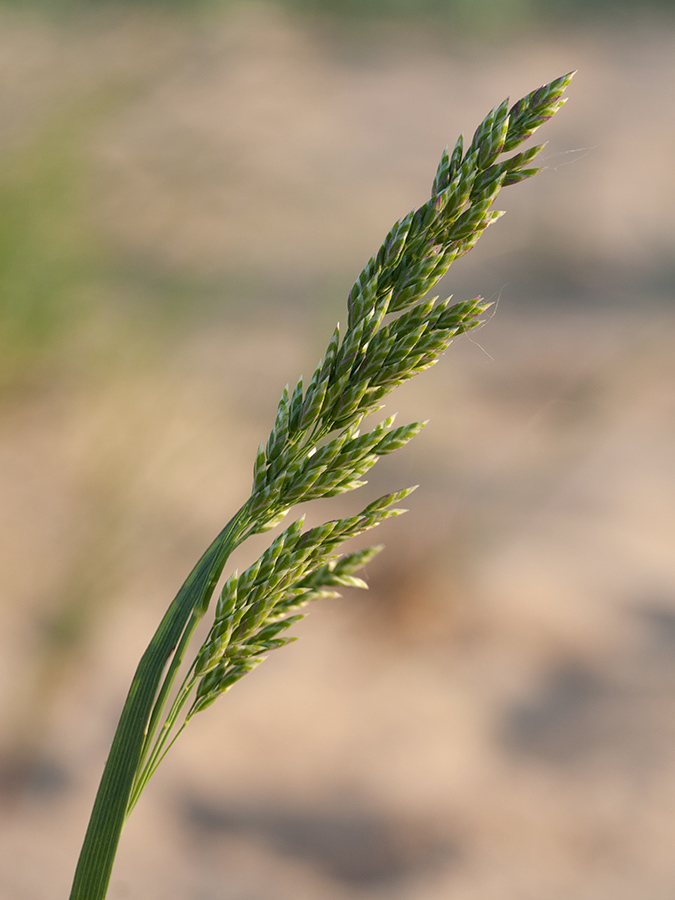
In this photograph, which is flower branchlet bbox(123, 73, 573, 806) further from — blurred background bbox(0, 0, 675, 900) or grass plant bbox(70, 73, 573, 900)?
blurred background bbox(0, 0, 675, 900)

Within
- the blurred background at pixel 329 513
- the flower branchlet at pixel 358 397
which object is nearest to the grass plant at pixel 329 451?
the flower branchlet at pixel 358 397

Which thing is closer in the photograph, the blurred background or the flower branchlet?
the flower branchlet

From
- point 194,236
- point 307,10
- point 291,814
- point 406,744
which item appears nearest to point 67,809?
point 291,814

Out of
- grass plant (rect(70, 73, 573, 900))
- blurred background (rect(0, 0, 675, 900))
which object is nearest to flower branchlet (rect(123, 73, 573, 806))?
grass plant (rect(70, 73, 573, 900))

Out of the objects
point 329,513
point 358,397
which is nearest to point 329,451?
point 358,397

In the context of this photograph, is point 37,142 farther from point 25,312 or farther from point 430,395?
point 430,395

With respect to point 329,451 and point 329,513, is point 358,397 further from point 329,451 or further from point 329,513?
point 329,513
